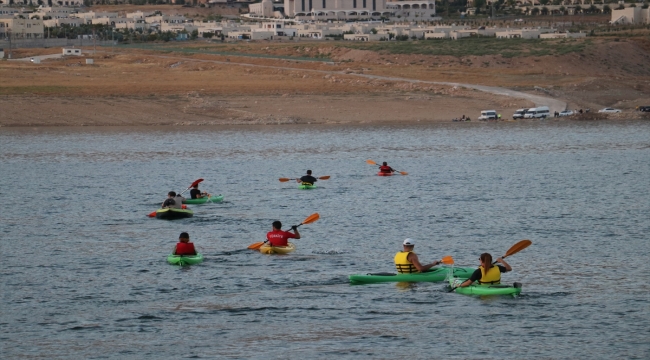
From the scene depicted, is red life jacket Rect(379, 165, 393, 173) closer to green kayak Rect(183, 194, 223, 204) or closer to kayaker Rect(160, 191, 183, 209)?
green kayak Rect(183, 194, 223, 204)

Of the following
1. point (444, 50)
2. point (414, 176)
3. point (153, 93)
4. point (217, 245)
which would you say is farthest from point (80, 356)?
point (444, 50)

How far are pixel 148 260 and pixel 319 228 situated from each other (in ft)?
25.5

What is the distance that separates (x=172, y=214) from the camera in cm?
3878

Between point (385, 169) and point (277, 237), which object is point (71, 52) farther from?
point (277, 237)

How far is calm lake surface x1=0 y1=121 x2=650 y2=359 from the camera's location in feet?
75.8

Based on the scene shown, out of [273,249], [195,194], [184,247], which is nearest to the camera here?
[184,247]

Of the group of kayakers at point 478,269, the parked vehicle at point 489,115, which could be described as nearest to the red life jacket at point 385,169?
the group of kayakers at point 478,269

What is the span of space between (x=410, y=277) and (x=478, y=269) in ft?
6.50

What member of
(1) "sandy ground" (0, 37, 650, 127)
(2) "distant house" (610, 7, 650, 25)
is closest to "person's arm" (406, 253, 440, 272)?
(1) "sandy ground" (0, 37, 650, 127)

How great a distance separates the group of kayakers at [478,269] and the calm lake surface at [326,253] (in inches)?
23.4

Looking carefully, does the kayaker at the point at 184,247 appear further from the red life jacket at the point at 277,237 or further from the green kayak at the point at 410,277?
the green kayak at the point at 410,277

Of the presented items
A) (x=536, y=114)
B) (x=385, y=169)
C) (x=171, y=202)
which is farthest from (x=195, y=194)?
(x=536, y=114)

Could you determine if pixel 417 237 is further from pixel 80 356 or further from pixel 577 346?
pixel 80 356

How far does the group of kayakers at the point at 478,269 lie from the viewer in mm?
26219
